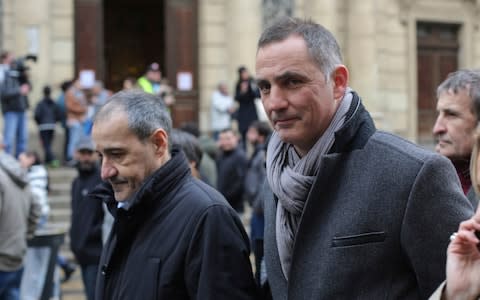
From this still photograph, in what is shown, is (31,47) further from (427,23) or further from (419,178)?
(419,178)

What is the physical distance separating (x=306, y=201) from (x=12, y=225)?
5.09m

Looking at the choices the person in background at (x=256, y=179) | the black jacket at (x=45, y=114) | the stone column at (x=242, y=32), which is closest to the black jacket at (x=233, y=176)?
the person in background at (x=256, y=179)

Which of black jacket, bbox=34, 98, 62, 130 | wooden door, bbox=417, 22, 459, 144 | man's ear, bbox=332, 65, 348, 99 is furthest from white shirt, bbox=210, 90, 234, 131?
man's ear, bbox=332, 65, 348, 99

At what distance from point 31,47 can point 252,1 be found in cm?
472

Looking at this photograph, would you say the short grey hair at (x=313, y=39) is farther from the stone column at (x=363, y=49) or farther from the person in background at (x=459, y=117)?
the stone column at (x=363, y=49)

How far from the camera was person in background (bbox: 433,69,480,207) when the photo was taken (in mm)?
3539

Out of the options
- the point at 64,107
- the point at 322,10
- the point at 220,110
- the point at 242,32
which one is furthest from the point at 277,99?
the point at 322,10

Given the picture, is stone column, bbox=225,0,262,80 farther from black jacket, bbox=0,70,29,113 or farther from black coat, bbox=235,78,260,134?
black jacket, bbox=0,70,29,113

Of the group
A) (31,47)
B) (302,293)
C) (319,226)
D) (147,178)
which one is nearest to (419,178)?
(319,226)

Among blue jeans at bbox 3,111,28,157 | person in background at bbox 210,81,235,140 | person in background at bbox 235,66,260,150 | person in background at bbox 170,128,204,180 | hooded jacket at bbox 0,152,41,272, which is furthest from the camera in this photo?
person in background at bbox 210,81,235,140

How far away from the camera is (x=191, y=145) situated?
5855 millimetres

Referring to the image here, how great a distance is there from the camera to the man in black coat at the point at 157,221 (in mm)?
Result: 3232

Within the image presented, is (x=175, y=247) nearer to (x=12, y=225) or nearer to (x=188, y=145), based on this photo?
(x=188, y=145)

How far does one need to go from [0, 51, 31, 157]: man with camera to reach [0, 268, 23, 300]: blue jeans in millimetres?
6592
